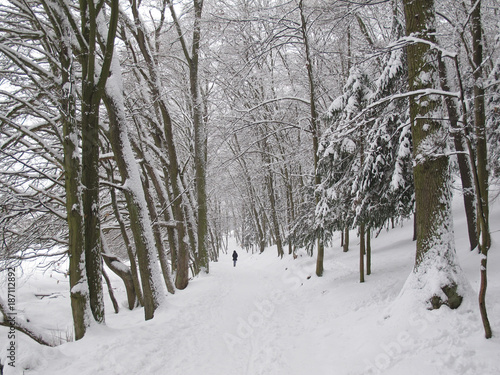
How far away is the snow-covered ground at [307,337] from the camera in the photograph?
3426 millimetres

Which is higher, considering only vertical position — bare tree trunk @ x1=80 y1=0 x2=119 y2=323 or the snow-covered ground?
bare tree trunk @ x1=80 y1=0 x2=119 y2=323

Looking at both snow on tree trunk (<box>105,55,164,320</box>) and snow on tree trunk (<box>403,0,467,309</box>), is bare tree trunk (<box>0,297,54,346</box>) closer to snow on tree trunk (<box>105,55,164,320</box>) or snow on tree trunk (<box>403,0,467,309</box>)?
snow on tree trunk (<box>105,55,164,320</box>)

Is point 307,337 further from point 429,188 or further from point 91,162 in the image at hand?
point 91,162

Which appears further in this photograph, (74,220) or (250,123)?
(250,123)

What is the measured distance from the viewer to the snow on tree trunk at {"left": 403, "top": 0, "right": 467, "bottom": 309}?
415 centimetres

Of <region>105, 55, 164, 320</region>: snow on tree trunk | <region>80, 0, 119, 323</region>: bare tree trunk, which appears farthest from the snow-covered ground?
<region>80, 0, 119, 323</region>: bare tree trunk

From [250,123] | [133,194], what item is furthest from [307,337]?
[250,123]

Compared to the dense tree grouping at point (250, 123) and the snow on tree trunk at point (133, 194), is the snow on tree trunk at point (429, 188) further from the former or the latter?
the snow on tree trunk at point (133, 194)

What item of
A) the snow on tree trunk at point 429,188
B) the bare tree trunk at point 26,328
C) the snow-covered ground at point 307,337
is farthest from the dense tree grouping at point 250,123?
the bare tree trunk at point 26,328

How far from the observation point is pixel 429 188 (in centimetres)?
451

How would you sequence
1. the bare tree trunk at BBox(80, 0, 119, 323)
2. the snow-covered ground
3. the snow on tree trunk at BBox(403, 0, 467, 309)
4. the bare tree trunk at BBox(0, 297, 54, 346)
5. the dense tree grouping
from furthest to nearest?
the bare tree trunk at BBox(0, 297, 54, 346), the bare tree trunk at BBox(80, 0, 119, 323), the dense tree grouping, the snow on tree trunk at BBox(403, 0, 467, 309), the snow-covered ground

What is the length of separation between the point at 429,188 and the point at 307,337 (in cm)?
345

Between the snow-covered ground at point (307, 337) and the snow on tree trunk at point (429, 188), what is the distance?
1.10 ft

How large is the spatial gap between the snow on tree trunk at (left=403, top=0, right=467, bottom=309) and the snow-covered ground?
13.2 inches
